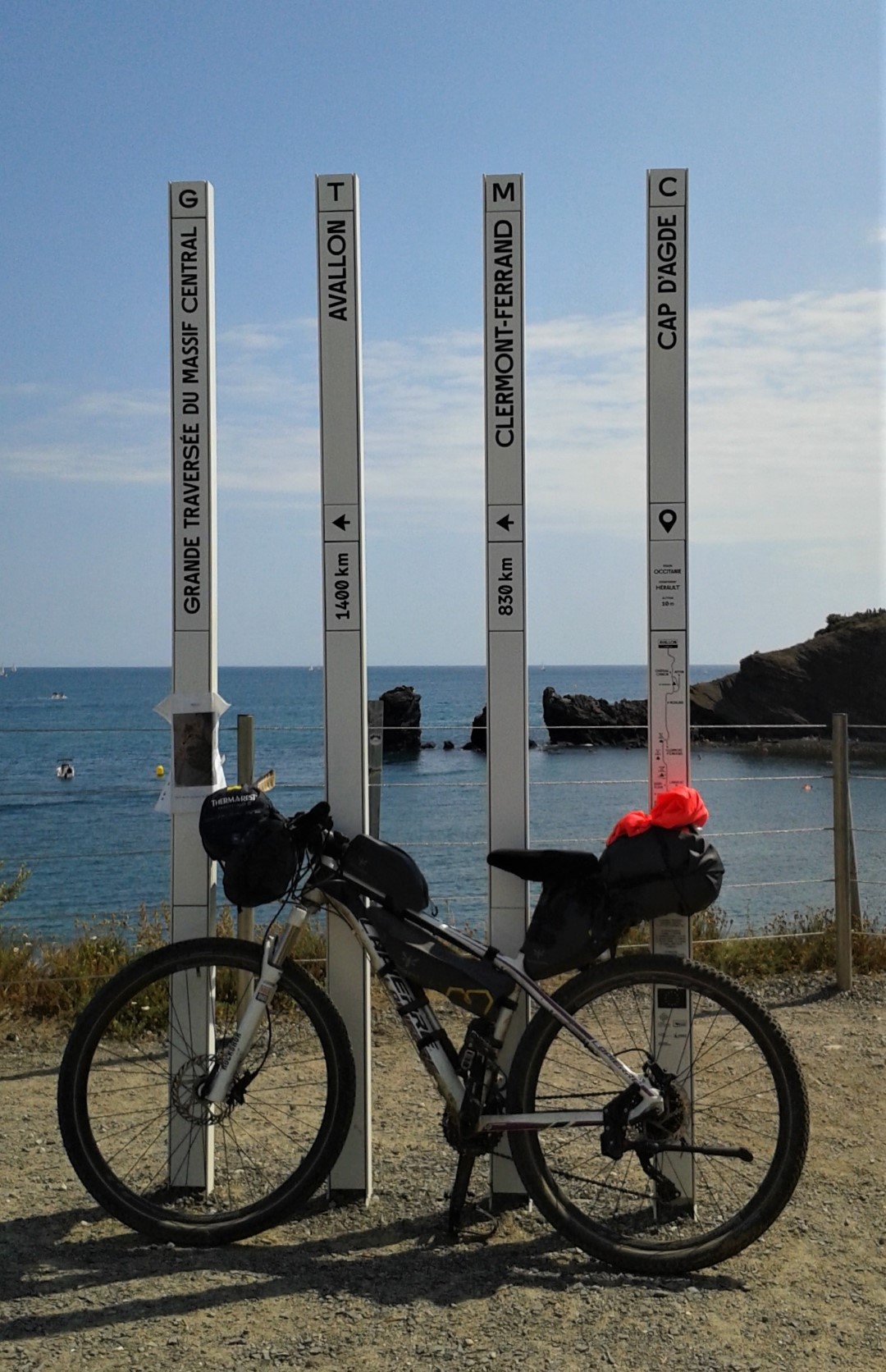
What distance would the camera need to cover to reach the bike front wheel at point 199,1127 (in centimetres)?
397

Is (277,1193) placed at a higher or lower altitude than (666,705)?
lower

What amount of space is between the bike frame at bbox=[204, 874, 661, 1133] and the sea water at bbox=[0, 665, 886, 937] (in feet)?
2.41

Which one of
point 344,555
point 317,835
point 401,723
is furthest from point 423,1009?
point 401,723

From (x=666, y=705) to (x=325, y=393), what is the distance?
1.53 m

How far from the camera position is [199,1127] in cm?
427

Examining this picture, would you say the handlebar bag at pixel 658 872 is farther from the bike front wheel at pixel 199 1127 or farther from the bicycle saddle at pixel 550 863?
the bike front wheel at pixel 199 1127

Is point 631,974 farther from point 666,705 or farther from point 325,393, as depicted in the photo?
point 325,393

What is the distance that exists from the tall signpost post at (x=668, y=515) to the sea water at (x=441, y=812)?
2.50 feet

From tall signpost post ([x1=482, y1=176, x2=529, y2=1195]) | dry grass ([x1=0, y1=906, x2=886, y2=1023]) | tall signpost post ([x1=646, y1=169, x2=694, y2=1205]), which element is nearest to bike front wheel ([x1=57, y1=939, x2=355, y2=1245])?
tall signpost post ([x1=482, y1=176, x2=529, y2=1195])

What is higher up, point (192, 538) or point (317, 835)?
point (192, 538)

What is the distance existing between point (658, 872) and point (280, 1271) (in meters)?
1.60

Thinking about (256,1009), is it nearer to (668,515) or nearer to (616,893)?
(616,893)

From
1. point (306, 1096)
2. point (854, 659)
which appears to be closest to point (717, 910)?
point (306, 1096)

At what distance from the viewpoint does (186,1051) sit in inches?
169
